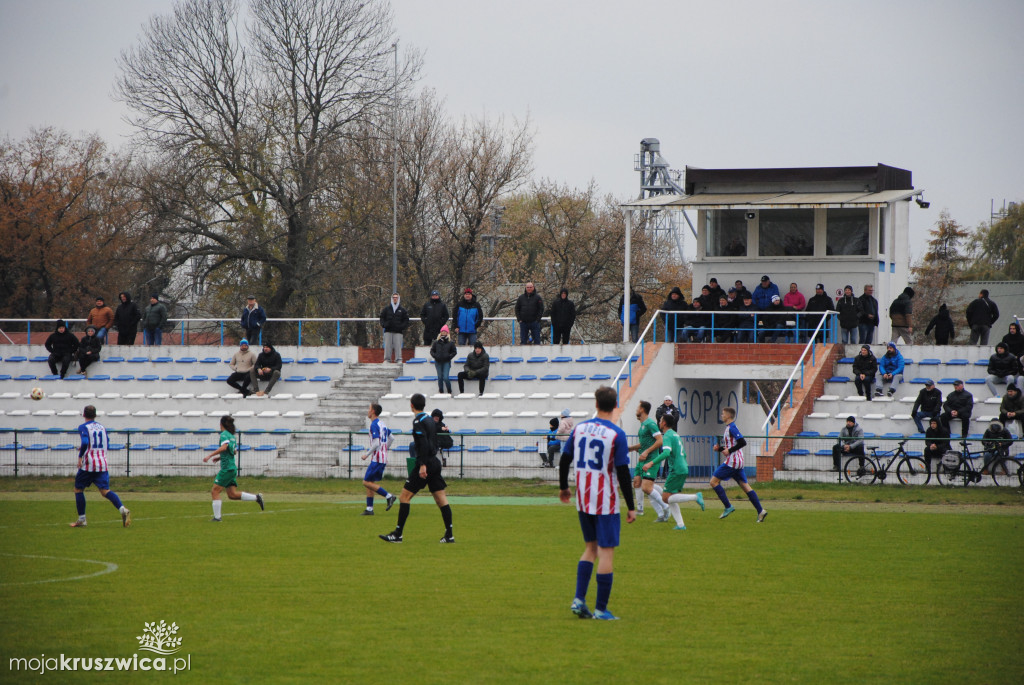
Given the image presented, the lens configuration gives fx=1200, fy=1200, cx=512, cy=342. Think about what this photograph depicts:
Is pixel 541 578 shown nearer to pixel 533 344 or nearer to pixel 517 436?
pixel 517 436

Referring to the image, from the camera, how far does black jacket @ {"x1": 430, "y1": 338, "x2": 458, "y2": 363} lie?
30.4 m

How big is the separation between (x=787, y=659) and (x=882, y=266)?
83.6ft

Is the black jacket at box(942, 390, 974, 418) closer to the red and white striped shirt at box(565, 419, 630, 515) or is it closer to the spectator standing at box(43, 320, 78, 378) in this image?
the red and white striped shirt at box(565, 419, 630, 515)

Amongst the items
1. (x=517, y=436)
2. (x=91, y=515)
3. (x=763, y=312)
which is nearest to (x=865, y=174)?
(x=763, y=312)

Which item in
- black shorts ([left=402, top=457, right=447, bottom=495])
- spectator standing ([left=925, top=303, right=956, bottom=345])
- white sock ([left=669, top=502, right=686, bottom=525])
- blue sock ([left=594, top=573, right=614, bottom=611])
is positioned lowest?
white sock ([left=669, top=502, right=686, bottom=525])

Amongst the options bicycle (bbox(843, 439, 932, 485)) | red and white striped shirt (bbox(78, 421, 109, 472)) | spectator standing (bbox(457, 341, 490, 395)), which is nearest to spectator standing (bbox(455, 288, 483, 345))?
spectator standing (bbox(457, 341, 490, 395))

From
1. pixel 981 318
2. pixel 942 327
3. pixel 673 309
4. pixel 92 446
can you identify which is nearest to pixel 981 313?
pixel 981 318

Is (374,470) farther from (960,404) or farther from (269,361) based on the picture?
(269,361)

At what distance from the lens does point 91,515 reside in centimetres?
1978

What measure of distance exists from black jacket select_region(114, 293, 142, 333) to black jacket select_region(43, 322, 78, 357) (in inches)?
52.0

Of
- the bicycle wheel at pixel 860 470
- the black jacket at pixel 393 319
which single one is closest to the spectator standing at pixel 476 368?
the black jacket at pixel 393 319

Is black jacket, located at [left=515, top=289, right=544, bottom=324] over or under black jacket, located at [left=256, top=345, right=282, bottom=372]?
over

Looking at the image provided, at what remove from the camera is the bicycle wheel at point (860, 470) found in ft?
83.8

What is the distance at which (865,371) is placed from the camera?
28547mm
